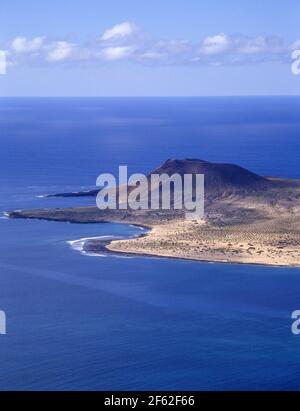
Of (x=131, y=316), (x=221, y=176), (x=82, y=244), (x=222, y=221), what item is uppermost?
(x=221, y=176)

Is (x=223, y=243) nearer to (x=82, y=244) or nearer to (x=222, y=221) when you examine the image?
(x=222, y=221)

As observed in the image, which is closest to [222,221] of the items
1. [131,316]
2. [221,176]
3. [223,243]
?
[223,243]

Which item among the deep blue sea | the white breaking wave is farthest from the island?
the deep blue sea

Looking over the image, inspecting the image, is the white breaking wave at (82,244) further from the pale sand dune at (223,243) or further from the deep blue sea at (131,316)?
the pale sand dune at (223,243)

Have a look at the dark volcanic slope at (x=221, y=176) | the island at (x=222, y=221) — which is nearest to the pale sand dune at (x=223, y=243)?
the island at (x=222, y=221)

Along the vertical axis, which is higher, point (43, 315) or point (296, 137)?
point (296, 137)

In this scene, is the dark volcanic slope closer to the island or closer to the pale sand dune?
the island

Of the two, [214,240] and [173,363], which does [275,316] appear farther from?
[214,240]

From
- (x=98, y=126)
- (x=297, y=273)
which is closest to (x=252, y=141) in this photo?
(x=98, y=126)
